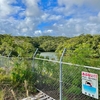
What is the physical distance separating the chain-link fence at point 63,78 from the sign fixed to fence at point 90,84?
0.17 m

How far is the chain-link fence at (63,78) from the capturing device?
13.7 ft

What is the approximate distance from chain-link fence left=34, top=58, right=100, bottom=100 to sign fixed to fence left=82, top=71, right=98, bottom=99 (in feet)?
0.57

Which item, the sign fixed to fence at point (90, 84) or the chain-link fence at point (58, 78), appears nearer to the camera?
the sign fixed to fence at point (90, 84)

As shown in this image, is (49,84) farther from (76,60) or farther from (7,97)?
(76,60)

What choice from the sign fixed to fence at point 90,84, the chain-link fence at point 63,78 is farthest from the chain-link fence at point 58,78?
the sign fixed to fence at point 90,84

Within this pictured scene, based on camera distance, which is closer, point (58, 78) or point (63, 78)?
point (63, 78)

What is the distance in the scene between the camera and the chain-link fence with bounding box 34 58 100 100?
4.19 meters

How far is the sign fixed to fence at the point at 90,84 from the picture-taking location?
3.51 meters

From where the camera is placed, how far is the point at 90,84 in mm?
3652

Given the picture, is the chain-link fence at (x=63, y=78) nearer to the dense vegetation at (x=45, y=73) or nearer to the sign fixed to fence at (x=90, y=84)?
the dense vegetation at (x=45, y=73)

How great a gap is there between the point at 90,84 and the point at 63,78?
1.21m

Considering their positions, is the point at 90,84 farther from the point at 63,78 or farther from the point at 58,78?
the point at 58,78

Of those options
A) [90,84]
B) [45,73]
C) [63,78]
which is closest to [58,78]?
[63,78]

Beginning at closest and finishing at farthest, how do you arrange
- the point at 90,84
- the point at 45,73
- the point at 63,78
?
1. the point at 90,84
2. the point at 63,78
3. the point at 45,73
